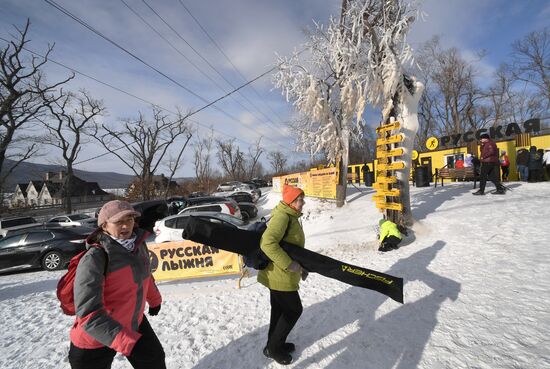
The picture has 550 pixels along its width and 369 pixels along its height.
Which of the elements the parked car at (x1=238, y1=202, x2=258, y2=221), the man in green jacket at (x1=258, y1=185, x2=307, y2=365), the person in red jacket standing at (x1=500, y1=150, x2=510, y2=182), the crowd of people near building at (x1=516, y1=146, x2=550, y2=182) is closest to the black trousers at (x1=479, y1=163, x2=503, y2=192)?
the crowd of people near building at (x1=516, y1=146, x2=550, y2=182)

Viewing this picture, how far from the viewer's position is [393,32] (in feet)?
25.9

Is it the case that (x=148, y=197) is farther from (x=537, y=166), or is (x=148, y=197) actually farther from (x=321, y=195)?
(x=537, y=166)

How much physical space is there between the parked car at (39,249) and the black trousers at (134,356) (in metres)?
9.49

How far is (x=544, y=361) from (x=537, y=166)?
1178 cm

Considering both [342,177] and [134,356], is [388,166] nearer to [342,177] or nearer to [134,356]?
[342,177]

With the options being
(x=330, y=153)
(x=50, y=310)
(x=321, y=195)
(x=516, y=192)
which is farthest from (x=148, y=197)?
(x=516, y=192)

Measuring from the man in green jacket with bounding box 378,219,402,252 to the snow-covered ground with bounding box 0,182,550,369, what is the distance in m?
0.29

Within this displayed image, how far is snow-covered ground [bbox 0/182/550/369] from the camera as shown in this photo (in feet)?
9.82

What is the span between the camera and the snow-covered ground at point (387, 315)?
9.82ft

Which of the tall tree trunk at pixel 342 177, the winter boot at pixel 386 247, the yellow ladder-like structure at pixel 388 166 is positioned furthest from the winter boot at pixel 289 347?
the tall tree trunk at pixel 342 177

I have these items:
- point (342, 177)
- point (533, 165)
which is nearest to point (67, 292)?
point (342, 177)

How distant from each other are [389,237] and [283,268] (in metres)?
4.73

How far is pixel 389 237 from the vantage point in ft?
21.2

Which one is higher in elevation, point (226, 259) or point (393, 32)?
point (393, 32)
